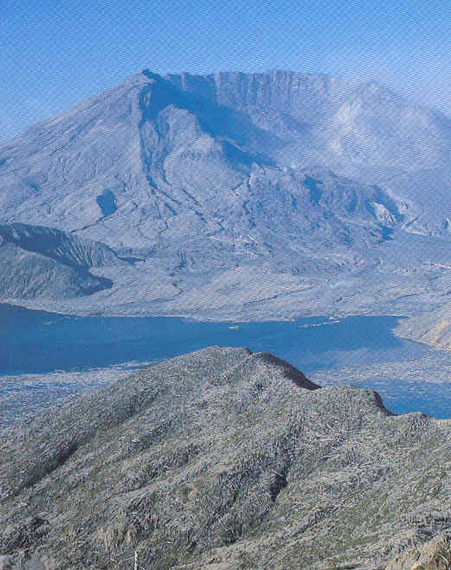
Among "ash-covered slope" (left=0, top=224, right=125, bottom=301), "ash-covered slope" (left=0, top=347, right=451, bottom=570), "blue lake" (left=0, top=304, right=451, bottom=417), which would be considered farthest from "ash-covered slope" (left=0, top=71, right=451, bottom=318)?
"ash-covered slope" (left=0, top=347, right=451, bottom=570)

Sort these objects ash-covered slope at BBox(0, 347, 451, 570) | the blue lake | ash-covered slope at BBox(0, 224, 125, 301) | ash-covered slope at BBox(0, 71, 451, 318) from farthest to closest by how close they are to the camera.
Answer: ash-covered slope at BBox(0, 71, 451, 318) < ash-covered slope at BBox(0, 224, 125, 301) < the blue lake < ash-covered slope at BBox(0, 347, 451, 570)

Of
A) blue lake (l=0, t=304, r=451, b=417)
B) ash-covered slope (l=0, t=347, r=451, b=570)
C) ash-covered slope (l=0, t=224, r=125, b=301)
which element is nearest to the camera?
ash-covered slope (l=0, t=347, r=451, b=570)

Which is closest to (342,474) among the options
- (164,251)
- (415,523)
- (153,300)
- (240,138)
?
(415,523)

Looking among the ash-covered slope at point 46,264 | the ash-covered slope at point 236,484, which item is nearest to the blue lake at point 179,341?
the ash-covered slope at point 46,264

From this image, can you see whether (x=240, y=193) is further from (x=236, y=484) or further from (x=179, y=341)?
(x=236, y=484)

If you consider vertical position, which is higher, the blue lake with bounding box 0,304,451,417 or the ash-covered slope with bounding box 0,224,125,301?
the ash-covered slope with bounding box 0,224,125,301

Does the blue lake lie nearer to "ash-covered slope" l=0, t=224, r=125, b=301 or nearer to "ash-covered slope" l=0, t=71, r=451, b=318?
"ash-covered slope" l=0, t=71, r=451, b=318

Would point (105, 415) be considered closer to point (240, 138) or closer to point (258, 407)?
point (258, 407)

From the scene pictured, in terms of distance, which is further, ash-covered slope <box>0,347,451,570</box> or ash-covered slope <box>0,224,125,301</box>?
ash-covered slope <box>0,224,125,301</box>
